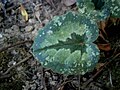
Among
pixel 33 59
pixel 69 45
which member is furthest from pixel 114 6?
pixel 33 59

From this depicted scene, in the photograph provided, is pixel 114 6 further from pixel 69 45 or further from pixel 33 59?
pixel 33 59

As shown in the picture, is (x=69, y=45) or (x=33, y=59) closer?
(x=69, y=45)

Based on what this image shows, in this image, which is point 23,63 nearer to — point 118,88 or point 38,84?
point 38,84

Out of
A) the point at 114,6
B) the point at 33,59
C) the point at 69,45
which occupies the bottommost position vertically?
the point at 33,59

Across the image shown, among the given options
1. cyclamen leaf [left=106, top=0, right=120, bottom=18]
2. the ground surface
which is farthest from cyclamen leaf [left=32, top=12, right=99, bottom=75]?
the ground surface

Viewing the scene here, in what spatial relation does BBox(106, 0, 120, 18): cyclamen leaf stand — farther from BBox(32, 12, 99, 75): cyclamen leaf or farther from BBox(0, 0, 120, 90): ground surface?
BBox(0, 0, 120, 90): ground surface
